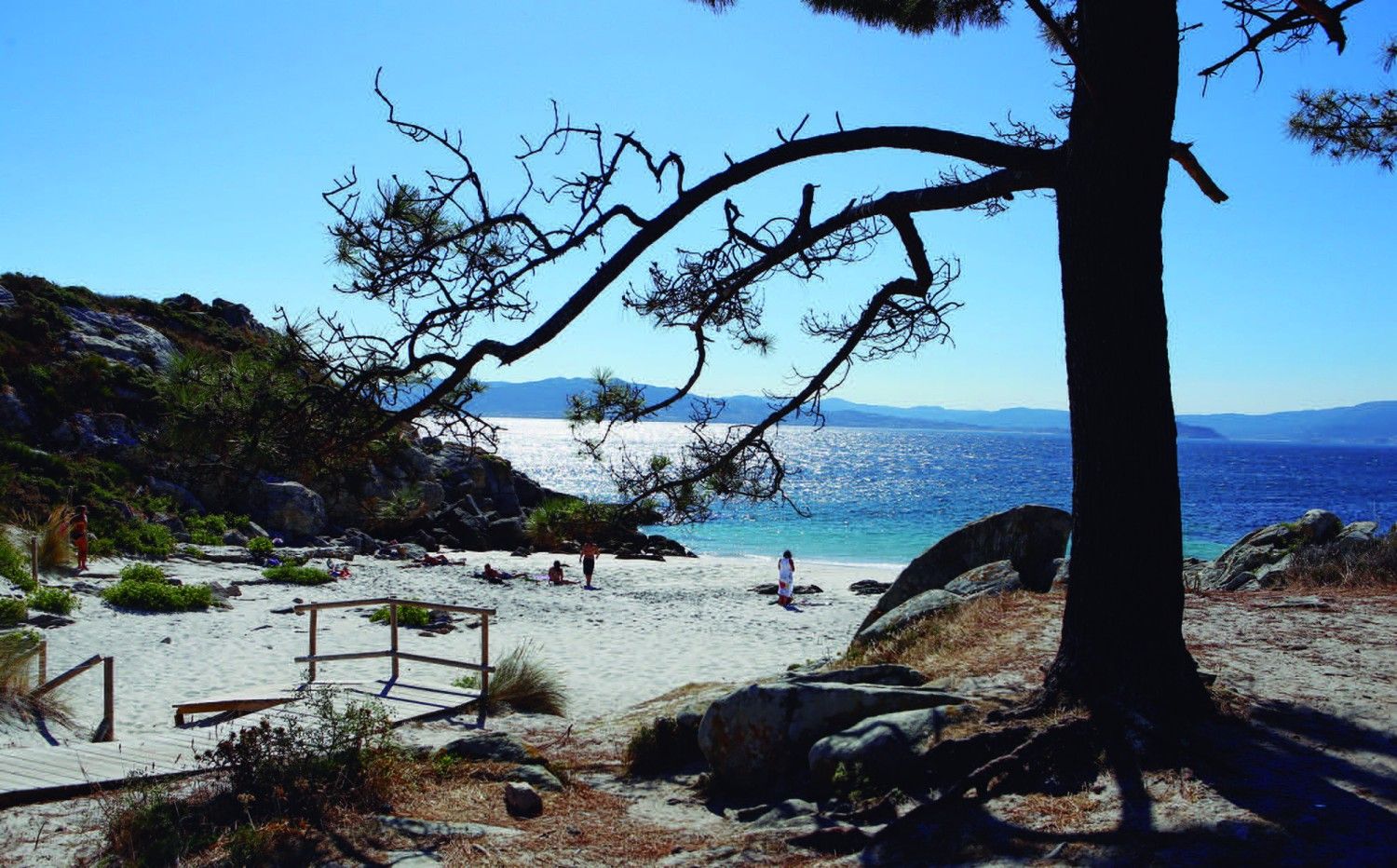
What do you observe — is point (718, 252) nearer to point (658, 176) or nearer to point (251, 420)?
point (658, 176)

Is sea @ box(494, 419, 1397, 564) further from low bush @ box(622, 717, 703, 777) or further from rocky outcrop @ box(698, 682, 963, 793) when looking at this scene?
low bush @ box(622, 717, 703, 777)

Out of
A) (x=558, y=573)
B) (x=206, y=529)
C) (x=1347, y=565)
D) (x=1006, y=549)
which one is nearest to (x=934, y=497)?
(x=558, y=573)

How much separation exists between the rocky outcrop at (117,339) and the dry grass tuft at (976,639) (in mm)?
30554

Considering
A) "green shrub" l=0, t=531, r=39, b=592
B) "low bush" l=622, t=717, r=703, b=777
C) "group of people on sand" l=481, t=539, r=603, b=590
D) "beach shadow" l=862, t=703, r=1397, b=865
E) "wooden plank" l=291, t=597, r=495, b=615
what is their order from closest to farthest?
"beach shadow" l=862, t=703, r=1397, b=865, "low bush" l=622, t=717, r=703, b=777, "wooden plank" l=291, t=597, r=495, b=615, "green shrub" l=0, t=531, r=39, b=592, "group of people on sand" l=481, t=539, r=603, b=590

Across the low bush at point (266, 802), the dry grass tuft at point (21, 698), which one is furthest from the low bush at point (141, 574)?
the low bush at point (266, 802)

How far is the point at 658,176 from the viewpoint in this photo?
6441 mm

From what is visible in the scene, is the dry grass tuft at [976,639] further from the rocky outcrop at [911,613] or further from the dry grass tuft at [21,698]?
the dry grass tuft at [21,698]

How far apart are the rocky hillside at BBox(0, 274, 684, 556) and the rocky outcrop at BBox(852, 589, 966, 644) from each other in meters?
2.66

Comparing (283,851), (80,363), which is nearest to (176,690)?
(283,851)

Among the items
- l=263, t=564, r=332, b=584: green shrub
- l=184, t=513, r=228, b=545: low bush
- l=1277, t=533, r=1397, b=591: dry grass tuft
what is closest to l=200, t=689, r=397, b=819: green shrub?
l=1277, t=533, r=1397, b=591: dry grass tuft

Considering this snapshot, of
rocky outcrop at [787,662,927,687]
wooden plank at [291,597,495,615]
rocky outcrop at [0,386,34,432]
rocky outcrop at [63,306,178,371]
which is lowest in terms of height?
wooden plank at [291,597,495,615]

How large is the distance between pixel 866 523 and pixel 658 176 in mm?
54160

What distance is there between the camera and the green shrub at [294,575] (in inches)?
882

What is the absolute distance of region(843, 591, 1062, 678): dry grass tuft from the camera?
7.77 meters
